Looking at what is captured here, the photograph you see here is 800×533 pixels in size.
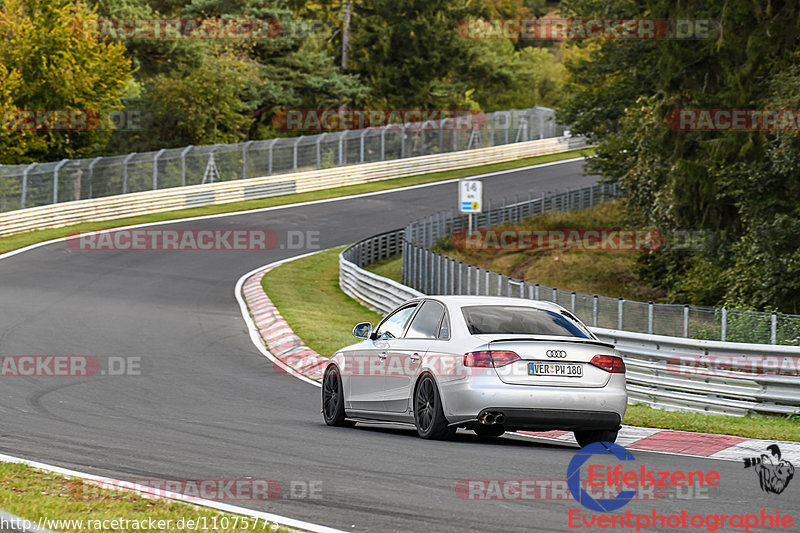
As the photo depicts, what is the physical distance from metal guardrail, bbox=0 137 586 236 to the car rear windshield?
102ft

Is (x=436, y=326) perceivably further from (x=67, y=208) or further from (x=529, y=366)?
(x=67, y=208)

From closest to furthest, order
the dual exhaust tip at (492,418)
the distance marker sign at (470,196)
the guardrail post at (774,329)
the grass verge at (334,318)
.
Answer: the dual exhaust tip at (492,418) < the grass verge at (334,318) < the guardrail post at (774,329) < the distance marker sign at (470,196)

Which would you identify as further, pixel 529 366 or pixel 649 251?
pixel 649 251

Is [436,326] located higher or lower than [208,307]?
higher

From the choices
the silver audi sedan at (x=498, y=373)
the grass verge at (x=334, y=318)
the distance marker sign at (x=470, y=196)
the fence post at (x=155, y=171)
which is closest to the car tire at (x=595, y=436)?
the silver audi sedan at (x=498, y=373)

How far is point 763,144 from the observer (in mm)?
22938

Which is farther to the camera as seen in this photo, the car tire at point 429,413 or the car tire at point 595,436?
the car tire at point 595,436

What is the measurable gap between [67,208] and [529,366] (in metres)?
34.6

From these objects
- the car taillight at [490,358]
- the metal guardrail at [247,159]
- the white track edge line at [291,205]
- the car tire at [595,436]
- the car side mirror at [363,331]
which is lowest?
the white track edge line at [291,205]

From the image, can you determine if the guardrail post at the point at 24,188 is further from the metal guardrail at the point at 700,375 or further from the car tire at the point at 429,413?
the car tire at the point at 429,413

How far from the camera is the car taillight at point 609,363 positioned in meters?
10.1

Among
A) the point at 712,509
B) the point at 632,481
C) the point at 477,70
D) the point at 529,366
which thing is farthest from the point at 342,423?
the point at 477,70

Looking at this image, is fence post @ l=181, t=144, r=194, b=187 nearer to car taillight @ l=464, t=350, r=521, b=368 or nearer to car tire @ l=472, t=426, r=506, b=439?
car tire @ l=472, t=426, r=506, b=439

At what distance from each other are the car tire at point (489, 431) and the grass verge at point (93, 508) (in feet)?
13.7
